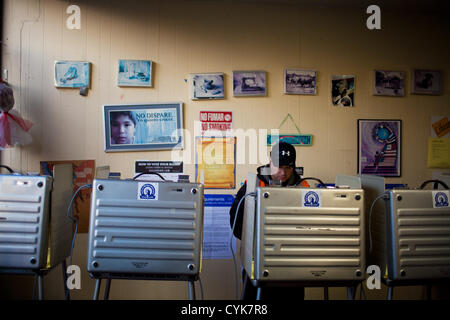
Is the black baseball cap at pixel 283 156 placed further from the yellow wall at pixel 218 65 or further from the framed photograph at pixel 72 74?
the framed photograph at pixel 72 74

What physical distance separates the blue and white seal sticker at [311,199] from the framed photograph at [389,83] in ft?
5.05

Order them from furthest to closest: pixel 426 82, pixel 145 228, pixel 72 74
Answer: pixel 426 82, pixel 72 74, pixel 145 228

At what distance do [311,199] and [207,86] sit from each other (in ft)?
4.31

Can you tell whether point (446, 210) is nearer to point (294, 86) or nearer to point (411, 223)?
point (411, 223)

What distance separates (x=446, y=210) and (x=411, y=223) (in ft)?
0.54

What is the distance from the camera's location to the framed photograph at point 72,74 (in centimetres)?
206

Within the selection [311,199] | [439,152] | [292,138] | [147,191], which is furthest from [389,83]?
[147,191]

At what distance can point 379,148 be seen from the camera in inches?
88.8

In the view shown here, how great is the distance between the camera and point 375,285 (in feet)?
4.10

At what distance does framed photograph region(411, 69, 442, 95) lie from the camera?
2.29m

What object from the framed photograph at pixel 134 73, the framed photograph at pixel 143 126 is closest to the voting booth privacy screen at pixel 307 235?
the framed photograph at pixel 143 126

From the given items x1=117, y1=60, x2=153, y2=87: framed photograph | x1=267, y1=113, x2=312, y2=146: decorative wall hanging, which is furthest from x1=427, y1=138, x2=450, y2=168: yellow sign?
x1=117, y1=60, x2=153, y2=87: framed photograph

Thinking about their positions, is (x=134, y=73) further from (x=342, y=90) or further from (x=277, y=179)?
(x=342, y=90)

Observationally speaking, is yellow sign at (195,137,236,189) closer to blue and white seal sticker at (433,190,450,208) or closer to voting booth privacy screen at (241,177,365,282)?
voting booth privacy screen at (241,177,365,282)
